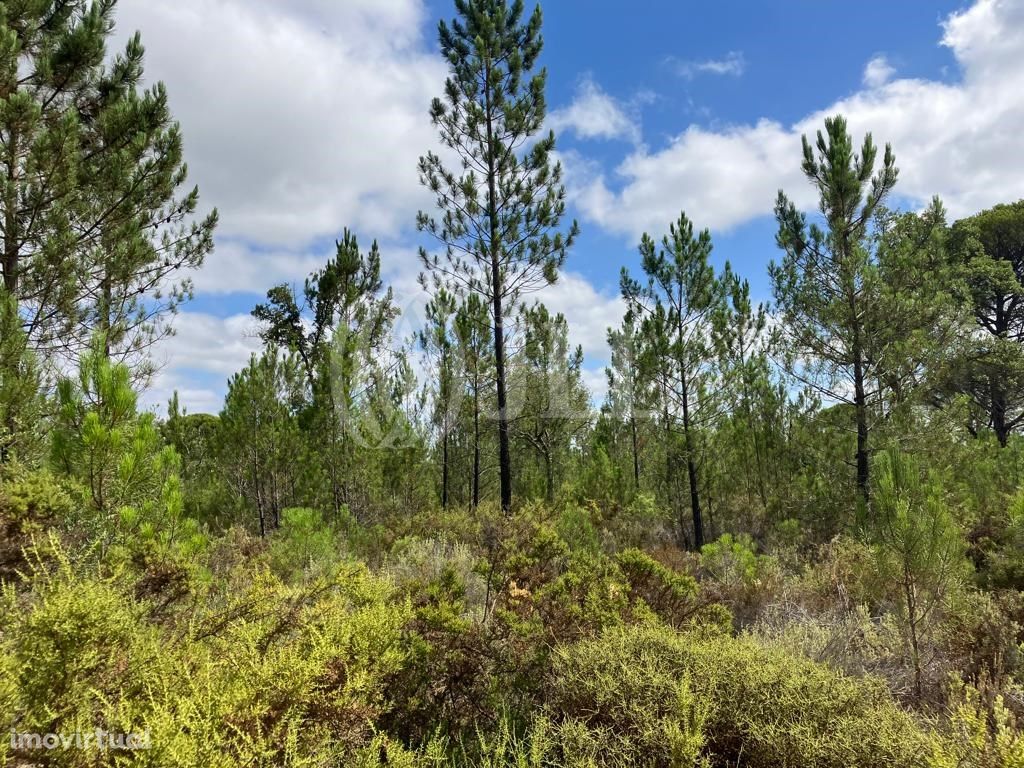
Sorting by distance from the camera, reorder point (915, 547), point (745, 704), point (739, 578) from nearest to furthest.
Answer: point (745, 704) < point (915, 547) < point (739, 578)

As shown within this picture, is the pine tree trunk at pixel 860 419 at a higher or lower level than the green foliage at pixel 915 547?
higher

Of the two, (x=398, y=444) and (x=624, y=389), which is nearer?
(x=398, y=444)

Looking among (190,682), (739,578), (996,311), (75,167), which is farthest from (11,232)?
(996,311)

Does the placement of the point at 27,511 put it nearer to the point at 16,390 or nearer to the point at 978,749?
the point at 16,390

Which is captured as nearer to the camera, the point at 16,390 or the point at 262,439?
the point at 16,390

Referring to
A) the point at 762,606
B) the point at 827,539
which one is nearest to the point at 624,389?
the point at 827,539

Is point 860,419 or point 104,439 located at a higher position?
point 860,419

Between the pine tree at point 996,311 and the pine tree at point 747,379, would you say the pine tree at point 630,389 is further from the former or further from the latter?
the pine tree at point 996,311

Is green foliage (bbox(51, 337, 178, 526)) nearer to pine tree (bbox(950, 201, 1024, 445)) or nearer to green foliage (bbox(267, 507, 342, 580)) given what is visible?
green foliage (bbox(267, 507, 342, 580))

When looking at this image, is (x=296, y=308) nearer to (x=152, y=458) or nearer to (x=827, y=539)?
(x=152, y=458)

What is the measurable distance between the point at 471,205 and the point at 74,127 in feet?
22.0

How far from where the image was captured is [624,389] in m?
15.6

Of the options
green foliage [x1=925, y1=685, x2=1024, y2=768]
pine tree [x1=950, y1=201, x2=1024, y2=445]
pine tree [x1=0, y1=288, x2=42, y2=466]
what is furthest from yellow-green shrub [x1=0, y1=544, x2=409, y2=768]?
pine tree [x1=950, y1=201, x2=1024, y2=445]

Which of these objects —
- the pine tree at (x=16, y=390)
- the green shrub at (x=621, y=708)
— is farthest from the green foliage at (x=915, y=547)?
the pine tree at (x=16, y=390)
